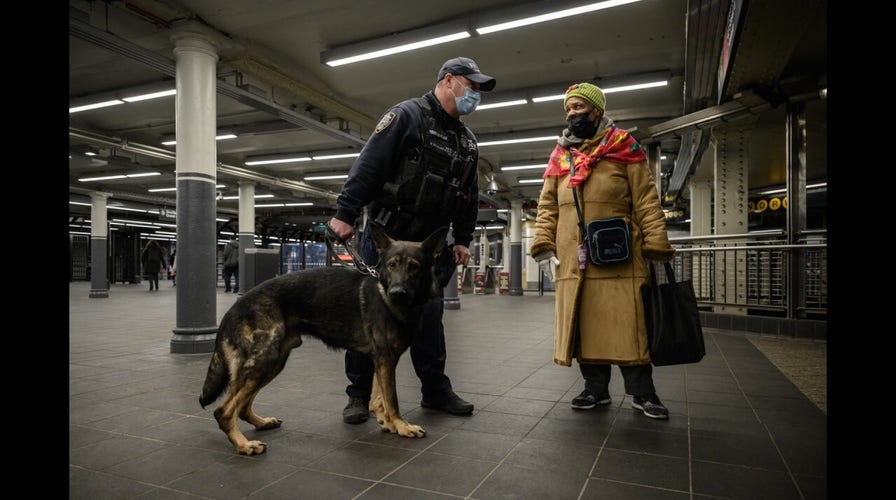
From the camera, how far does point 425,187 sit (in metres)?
2.77

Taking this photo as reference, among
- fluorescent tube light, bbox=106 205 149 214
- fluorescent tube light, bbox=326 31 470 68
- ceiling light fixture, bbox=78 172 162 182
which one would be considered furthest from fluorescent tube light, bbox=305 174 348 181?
fluorescent tube light, bbox=106 205 149 214

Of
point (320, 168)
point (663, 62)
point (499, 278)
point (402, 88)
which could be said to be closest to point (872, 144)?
point (663, 62)

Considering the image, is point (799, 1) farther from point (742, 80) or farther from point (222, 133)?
point (222, 133)

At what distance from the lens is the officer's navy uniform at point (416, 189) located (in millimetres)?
2730

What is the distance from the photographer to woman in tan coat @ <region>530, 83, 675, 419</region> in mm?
2793

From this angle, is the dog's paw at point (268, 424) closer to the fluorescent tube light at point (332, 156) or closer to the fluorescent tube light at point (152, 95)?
the fluorescent tube light at point (152, 95)

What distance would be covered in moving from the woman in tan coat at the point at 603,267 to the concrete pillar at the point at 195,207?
4.12 meters

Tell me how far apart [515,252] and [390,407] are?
55.9 ft

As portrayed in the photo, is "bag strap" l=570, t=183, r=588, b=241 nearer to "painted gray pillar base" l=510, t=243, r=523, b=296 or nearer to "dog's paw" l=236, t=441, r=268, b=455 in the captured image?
"dog's paw" l=236, t=441, r=268, b=455

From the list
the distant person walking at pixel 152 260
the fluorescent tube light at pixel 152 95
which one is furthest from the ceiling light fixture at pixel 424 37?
the distant person walking at pixel 152 260

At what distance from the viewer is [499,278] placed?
19.5 metres

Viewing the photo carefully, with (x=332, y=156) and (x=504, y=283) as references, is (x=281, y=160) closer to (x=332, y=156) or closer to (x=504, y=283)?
(x=332, y=156)

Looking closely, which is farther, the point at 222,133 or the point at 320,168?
the point at 320,168
